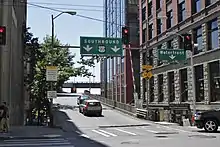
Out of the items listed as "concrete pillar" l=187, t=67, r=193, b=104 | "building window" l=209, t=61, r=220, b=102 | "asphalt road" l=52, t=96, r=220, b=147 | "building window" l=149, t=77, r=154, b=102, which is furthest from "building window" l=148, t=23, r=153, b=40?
"asphalt road" l=52, t=96, r=220, b=147

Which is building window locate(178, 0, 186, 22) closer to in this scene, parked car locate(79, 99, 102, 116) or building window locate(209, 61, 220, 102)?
building window locate(209, 61, 220, 102)

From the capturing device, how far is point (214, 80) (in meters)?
32.0

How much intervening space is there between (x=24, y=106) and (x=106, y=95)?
35.0 m

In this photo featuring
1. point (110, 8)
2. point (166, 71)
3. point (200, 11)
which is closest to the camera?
point (200, 11)

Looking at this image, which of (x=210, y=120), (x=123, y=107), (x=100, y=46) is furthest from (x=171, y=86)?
(x=210, y=120)

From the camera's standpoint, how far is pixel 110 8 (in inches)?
2859

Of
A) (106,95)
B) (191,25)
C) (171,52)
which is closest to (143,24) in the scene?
(191,25)

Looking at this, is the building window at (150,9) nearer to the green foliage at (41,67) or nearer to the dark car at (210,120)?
the green foliage at (41,67)

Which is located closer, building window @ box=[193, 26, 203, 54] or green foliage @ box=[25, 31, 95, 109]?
building window @ box=[193, 26, 203, 54]

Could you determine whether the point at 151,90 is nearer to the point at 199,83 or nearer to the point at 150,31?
the point at 150,31

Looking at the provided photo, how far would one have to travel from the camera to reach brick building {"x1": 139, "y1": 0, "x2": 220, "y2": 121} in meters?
32.3

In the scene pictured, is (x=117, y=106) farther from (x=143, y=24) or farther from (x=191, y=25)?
(x=191, y=25)

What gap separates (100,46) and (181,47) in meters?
10.6

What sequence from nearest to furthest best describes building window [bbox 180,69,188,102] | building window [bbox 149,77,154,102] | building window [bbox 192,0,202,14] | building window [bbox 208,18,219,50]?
building window [bbox 208,18,219,50]
building window [bbox 192,0,202,14]
building window [bbox 180,69,188,102]
building window [bbox 149,77,154,102]
